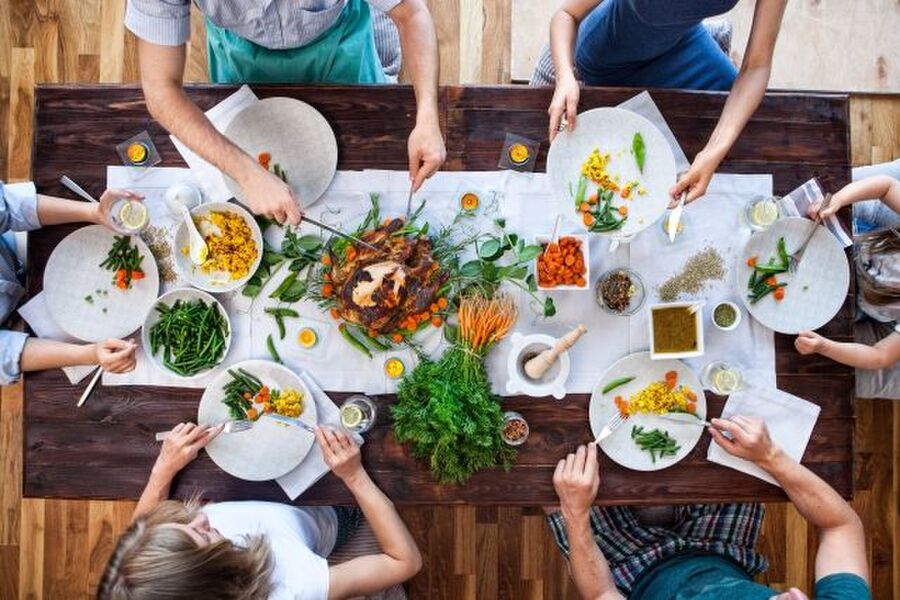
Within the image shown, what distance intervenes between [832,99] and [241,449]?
5.85ft

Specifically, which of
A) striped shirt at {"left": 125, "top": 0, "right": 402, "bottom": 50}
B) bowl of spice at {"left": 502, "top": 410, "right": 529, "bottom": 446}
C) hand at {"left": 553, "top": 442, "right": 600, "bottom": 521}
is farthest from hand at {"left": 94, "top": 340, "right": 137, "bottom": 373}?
hand at {"left": 553, "top": 442, "right": 600, "bottom": 521}

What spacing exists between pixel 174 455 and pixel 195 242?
20.7 inches

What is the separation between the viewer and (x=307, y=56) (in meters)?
1.90

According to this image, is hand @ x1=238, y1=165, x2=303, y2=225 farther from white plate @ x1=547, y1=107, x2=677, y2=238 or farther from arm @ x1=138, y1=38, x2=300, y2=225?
white plate @ x1=547, y1=107, x2=677, y2=238

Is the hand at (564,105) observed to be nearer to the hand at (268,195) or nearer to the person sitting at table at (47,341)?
the hand at (268,195)

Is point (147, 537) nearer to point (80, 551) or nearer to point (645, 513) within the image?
point (645, 513)

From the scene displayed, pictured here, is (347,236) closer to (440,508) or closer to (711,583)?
(711,583)

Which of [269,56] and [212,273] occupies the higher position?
[269,56]

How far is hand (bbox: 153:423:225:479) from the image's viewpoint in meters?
1.73

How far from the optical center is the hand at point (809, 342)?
1766 mm

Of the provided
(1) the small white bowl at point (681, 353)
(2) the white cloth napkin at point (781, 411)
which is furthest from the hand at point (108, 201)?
(2) the white cloth napkin at point (781, 411)

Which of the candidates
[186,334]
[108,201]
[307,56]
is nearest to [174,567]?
[186,334]

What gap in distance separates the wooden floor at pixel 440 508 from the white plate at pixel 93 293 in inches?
48.1

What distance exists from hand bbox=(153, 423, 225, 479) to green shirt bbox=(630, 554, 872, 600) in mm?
1203
